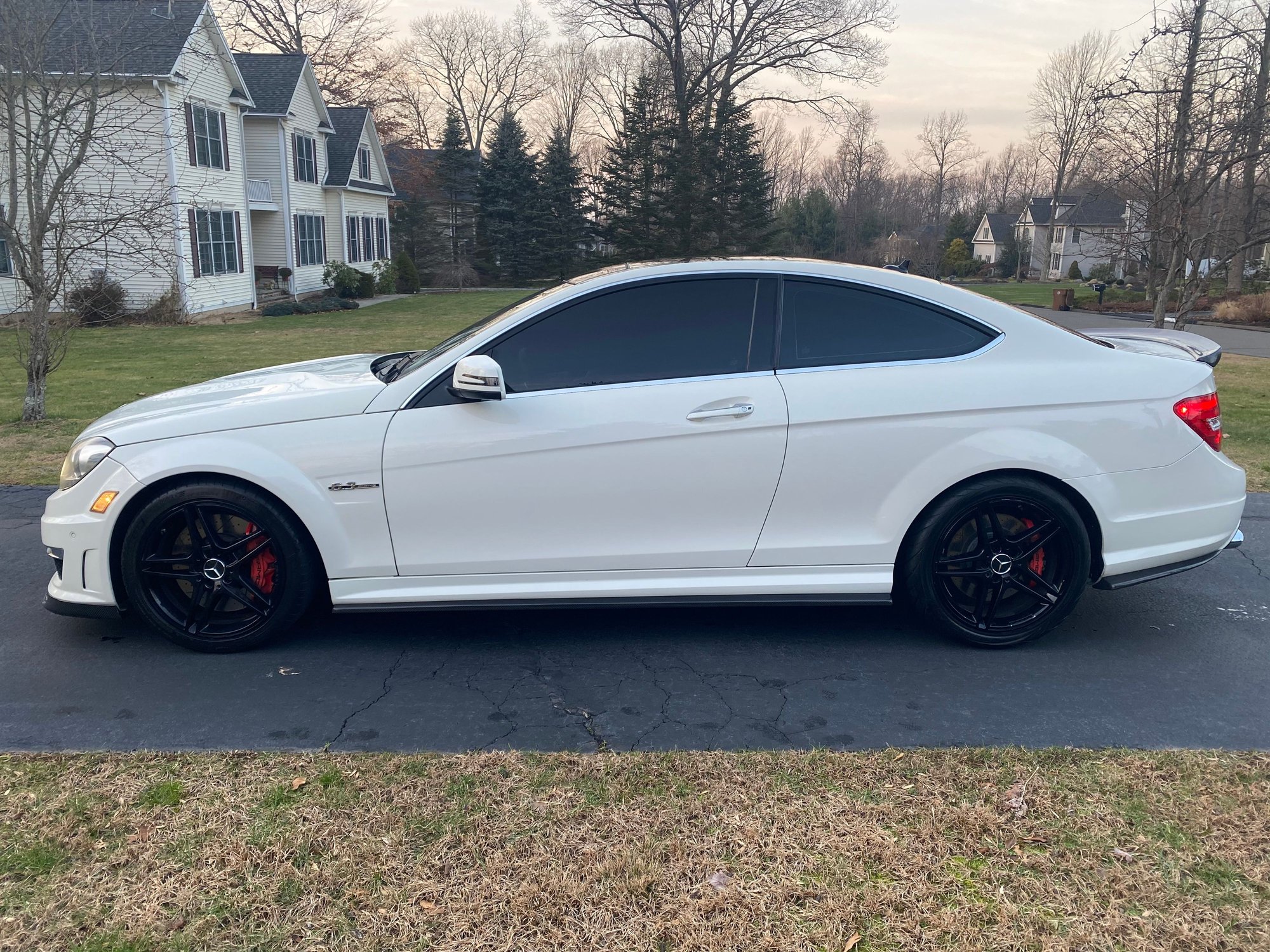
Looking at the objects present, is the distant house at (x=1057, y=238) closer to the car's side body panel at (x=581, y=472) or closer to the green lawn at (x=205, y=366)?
the green lawn at (x=205, y=366)

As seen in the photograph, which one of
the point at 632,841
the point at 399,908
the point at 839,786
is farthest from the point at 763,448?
the point at 399,908

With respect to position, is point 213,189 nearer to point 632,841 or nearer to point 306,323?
point 306,323

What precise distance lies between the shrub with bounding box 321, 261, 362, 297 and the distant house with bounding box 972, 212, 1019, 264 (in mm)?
53632

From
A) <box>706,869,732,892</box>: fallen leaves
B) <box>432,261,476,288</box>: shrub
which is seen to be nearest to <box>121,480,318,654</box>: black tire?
<box>706,869,732,892</box>: fallen leaves

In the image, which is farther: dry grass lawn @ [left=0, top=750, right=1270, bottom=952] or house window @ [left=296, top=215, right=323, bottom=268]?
house window @ [left=296, top=215, right=323, bottom=268]

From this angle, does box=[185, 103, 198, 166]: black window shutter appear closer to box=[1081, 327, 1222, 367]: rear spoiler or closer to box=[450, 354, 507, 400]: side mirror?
box=[450, 354, 507, 400]: side mirror

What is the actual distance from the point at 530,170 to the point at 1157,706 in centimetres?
4916

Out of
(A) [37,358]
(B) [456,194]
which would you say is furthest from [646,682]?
(B) [456,194]

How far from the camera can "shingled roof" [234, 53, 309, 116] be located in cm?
3023

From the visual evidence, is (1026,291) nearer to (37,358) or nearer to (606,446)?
(37,358)

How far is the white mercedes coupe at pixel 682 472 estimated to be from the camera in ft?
13.0

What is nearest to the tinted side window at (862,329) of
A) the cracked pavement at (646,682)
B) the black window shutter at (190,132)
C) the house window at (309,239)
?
the cracked pavement at (646,682)

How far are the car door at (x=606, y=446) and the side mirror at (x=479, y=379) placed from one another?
6 centimetres

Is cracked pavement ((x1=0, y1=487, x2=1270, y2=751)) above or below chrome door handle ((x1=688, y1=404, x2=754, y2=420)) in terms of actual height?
below
